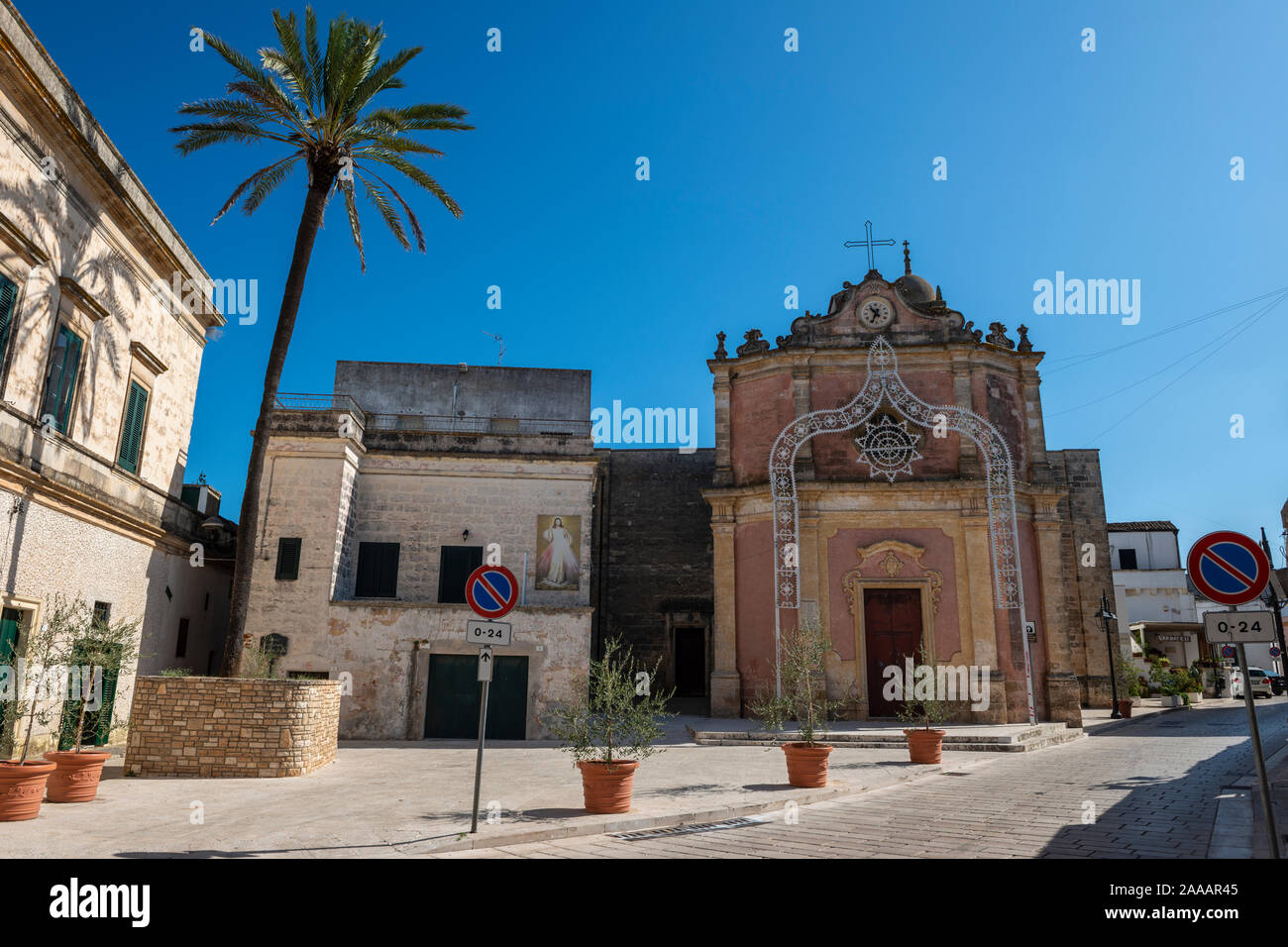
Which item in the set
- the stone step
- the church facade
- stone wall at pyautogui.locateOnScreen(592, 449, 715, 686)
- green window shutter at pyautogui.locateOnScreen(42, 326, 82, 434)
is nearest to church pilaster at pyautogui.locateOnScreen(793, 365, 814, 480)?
the church facade

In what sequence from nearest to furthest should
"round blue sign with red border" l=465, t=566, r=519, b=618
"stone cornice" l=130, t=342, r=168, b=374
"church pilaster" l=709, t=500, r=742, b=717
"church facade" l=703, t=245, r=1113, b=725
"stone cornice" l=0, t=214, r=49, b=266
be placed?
"round blue sign with red border" l=465, t=566, r=519, b=618
"stone cornice" l=0, t=214, r=49, b=266
"stone cornice" l=130, t=342, r=168, b=374
"church facade" l=703, t=245, r=1113, b=725
"church pilaster" l=709, t=500, r=742, b=717

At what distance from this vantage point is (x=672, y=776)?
1265cm

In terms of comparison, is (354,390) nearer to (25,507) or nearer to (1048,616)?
(25,507)

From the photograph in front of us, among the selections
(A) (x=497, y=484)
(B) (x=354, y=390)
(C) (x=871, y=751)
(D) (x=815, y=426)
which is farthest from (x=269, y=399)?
(B) (x=354, y=390)

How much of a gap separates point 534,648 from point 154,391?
9.67 metres

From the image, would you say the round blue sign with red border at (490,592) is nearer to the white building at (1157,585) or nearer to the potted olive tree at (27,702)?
the potted olive tree at (27,702)

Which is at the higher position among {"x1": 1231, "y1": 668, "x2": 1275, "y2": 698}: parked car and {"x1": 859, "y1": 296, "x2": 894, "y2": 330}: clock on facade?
{"x1": 859, "y1": 296, "x2": 894, "y2": 330}: clock on facade

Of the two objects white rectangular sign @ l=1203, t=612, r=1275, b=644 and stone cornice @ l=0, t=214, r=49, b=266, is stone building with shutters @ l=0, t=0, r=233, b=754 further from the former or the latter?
white rectangular sign @ l=1203, t=612, r=1275, b=644

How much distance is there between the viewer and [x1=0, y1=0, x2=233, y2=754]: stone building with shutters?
1192 cm

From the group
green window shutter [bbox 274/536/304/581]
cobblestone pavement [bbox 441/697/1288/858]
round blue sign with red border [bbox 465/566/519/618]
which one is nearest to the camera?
cobblestone pavement [bbox 441/697/1288/858]

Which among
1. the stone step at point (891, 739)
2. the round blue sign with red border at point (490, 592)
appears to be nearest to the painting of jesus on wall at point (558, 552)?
the stone step at point (891, 739)

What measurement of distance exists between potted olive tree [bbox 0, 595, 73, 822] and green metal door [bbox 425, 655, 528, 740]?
7502 mm

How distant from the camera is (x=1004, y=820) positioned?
8.80 m

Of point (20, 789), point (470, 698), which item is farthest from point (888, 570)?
point (20, 789)
